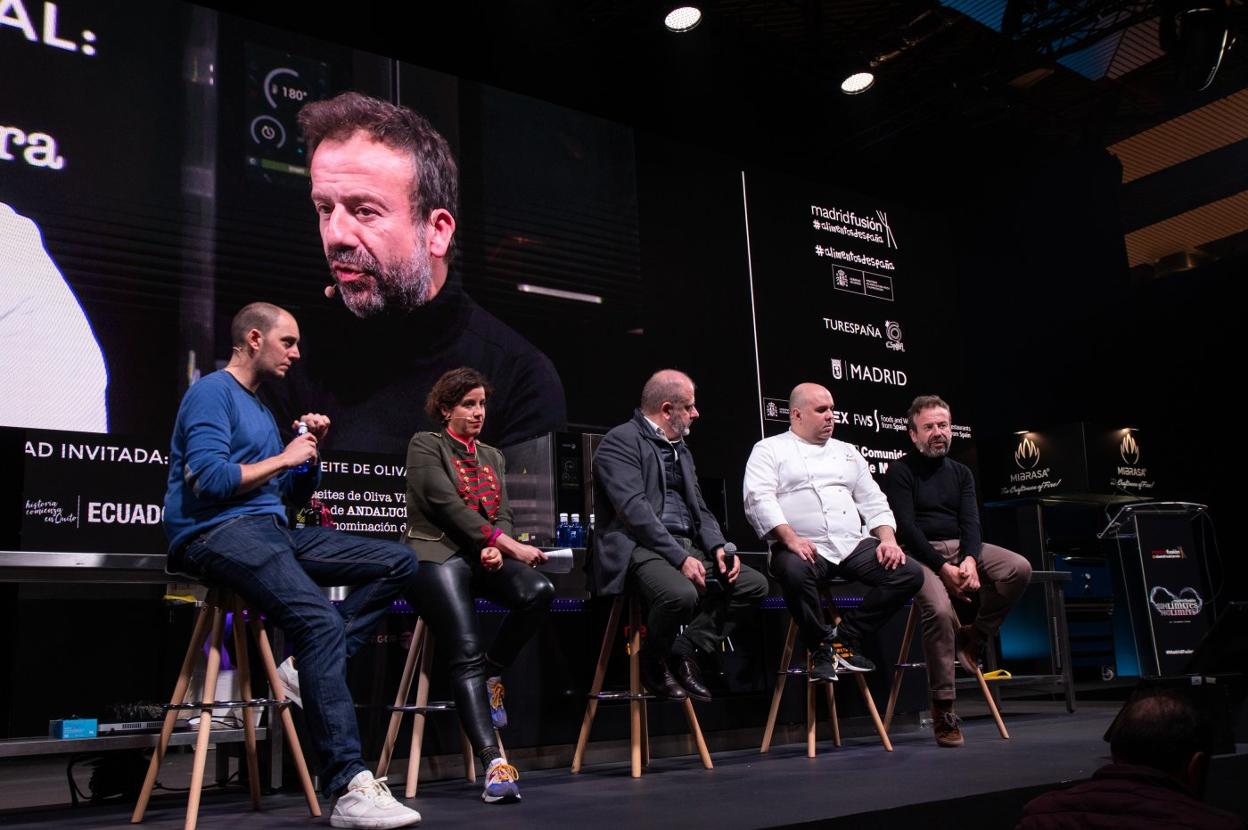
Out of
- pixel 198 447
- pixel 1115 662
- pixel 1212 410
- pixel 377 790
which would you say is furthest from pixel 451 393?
pixel 1212 410

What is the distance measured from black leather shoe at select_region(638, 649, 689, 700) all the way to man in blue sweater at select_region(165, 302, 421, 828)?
116 centimetres

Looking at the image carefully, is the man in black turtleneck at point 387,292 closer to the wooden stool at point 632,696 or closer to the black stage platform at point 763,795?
the wooden stool at point 632,696

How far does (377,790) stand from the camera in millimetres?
2689

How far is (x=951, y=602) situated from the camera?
4914 millimetres

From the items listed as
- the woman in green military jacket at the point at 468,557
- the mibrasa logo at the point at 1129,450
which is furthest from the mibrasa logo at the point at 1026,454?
the woman in green military jacket at the point at 468,557

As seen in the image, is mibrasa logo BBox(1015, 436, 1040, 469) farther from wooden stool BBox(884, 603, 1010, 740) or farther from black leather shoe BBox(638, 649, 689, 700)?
black leather shoe BBox(638, 649, 689, 700)

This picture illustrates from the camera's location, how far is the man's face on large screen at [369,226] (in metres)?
5.64

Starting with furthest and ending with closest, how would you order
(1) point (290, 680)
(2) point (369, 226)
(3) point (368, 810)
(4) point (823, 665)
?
(2) point (369, 226) < (4) point (823, 665) < (1) point (290, 680) < (3) point (368, 810)

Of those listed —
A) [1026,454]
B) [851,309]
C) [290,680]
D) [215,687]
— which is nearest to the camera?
[215,687]

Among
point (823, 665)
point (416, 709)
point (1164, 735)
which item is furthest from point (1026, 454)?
point (1164, 735)

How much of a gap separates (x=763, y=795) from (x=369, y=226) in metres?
3.75

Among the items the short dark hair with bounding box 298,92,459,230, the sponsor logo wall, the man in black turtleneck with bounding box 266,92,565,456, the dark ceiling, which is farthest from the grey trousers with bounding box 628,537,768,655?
the dark ceiling

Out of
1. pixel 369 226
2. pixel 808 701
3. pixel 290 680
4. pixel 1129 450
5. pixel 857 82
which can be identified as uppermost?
pixel 857 82

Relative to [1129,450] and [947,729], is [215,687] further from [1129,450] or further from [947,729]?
[1129,450]
